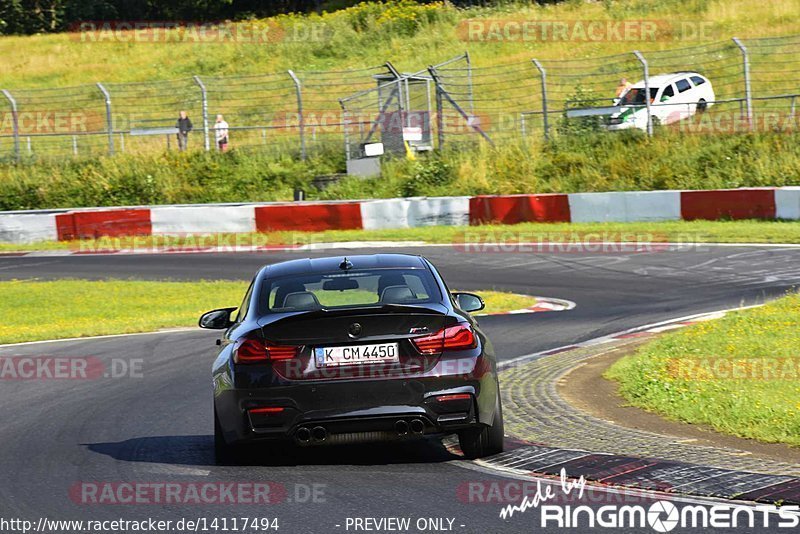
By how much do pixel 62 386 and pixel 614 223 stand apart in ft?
49.2

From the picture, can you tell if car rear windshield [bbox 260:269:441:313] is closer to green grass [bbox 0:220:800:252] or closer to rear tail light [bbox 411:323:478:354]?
rear tail light [bbox 411:323:478:354]

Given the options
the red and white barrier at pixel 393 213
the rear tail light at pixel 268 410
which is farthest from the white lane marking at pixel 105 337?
the red and white barrier at pixel 393 213

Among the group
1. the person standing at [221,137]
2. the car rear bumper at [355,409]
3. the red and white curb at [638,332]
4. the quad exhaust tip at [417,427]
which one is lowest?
the red and white curb at [638,332]

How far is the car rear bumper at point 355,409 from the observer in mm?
6906

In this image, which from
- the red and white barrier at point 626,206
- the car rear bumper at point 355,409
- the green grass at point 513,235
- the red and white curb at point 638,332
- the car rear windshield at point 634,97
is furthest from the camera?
the car rear windshield at point 634,97

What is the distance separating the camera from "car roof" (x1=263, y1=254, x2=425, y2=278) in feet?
26.1

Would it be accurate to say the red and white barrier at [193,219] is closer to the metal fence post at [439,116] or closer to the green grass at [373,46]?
the metal fence post at [439,116]

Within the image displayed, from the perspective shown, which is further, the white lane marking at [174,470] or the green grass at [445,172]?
the green grass at [445,172]

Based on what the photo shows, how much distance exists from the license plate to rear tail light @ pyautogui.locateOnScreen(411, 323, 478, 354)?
17 cm

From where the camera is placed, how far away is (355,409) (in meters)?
6.90

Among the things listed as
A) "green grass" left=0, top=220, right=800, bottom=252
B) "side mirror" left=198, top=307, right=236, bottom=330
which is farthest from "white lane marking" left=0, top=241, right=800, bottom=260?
"side mirror" left=198, top=307, right=236, bottom=330

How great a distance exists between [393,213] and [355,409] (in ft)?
64.0

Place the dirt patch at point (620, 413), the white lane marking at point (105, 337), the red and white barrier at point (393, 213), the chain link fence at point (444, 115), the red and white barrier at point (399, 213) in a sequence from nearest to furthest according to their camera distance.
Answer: the dirt patch at point (620, 413)
the white lane marking at point (105, 337)
the red and white barrier at point (393, 213)
the red and white barrier at point (399, 213)
the chain link fence at point (444, 115)

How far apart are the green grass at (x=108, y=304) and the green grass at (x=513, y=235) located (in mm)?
5351
